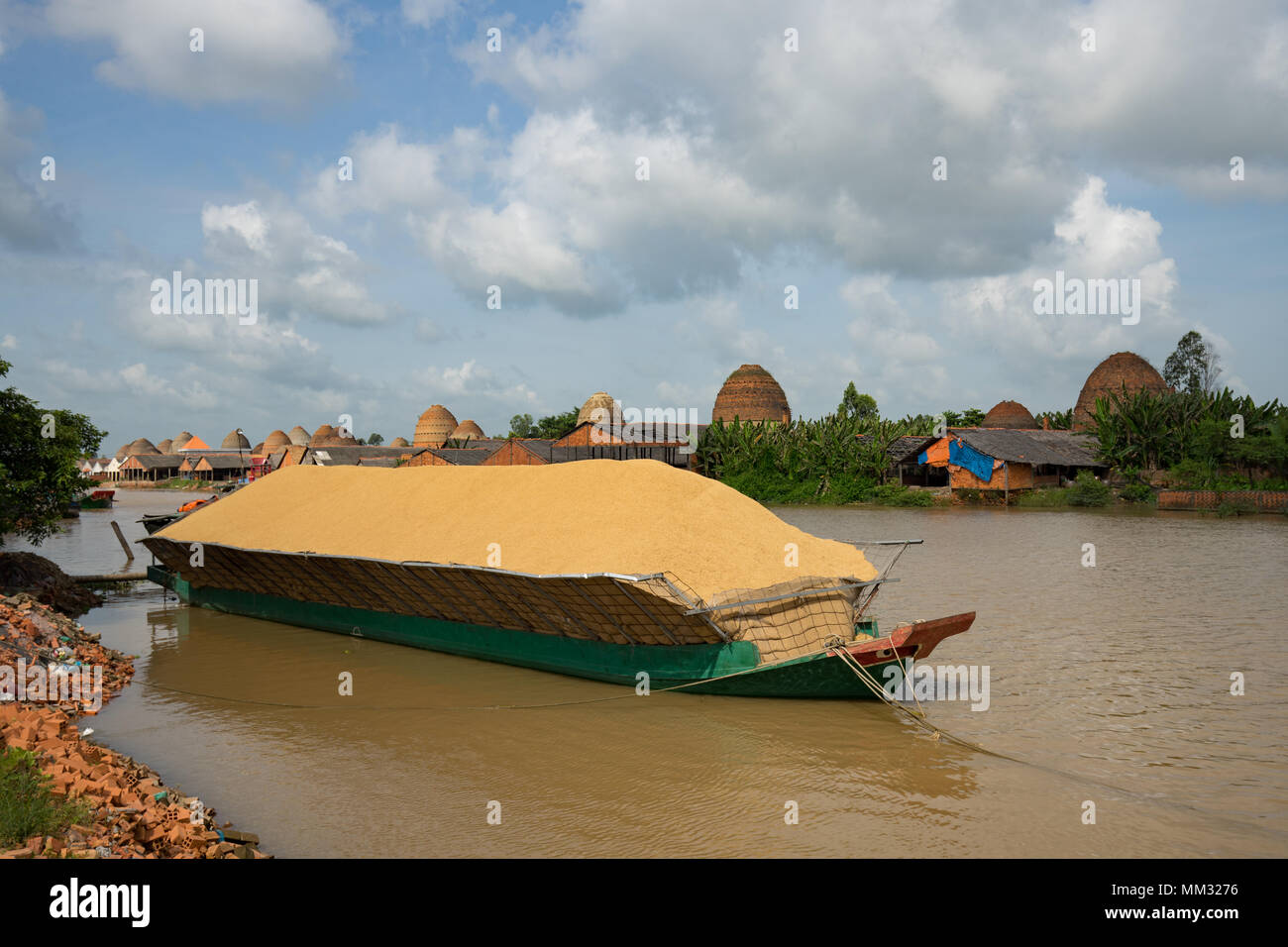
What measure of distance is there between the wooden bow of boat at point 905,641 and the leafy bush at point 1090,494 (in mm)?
28920

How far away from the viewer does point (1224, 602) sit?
44.4 feet

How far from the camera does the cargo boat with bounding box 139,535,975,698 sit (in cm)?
793

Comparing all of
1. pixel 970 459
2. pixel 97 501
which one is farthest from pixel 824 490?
pixel 97 501

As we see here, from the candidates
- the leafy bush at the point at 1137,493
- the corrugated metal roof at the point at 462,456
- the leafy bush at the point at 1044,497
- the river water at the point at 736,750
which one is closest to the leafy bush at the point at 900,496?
the leafy bush at the point at 1044,497

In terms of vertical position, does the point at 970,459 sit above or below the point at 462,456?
below

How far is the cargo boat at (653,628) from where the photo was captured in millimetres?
7934

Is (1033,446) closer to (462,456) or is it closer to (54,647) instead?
(462,456)

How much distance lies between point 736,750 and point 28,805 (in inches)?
196

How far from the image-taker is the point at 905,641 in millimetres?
7863

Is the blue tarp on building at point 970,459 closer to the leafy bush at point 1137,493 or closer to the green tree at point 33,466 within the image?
the leafy bush at point 1137,493
